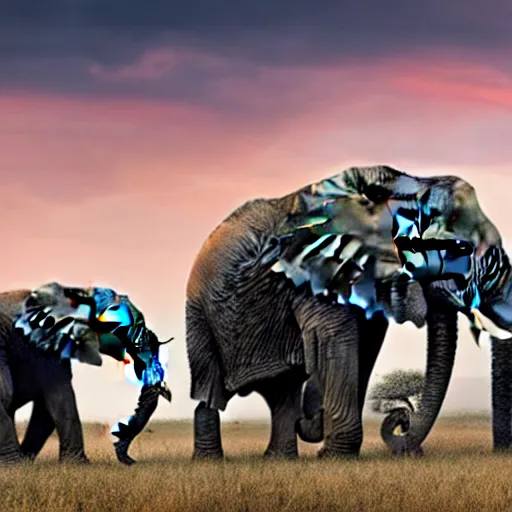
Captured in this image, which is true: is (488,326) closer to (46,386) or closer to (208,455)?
(208,455)

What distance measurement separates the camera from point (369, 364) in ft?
63.7

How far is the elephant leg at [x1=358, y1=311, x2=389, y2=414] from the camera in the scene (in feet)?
62.4

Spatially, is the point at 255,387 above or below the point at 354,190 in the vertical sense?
below

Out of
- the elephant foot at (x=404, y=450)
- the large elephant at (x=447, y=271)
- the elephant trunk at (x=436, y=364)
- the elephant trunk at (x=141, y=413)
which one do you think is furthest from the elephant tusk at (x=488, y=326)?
the elephant trunk at (x=141, y=413)

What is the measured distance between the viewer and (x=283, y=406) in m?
20.4

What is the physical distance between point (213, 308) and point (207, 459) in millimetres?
1624

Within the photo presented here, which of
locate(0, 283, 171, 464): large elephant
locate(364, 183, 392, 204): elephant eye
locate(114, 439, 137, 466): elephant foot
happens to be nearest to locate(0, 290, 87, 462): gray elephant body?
locate(0, 283, 171, 464): large elephant

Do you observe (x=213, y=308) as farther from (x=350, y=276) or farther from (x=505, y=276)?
(x=505, y=276)

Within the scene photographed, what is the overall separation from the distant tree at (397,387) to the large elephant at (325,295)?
797cm

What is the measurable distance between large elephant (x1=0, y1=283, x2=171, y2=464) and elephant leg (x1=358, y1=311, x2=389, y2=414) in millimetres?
2675

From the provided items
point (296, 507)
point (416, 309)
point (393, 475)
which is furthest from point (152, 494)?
point (416, 309)

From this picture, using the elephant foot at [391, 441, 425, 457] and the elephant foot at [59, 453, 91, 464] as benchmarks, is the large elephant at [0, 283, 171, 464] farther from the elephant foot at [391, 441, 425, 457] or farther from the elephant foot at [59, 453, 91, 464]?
the elephant foot at [391, 441, 425, 457]

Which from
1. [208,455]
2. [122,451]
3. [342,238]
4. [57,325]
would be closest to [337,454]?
[208,455]

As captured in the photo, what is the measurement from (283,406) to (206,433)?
0.90 meters
